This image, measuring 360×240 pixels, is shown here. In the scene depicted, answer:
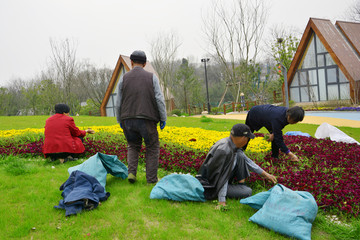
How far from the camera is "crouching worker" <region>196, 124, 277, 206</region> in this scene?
3.46 meters

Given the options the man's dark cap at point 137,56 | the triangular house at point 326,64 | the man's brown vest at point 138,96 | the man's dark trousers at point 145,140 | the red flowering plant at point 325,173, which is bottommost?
the red flowering plant at point 325,173

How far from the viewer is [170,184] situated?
3.66m

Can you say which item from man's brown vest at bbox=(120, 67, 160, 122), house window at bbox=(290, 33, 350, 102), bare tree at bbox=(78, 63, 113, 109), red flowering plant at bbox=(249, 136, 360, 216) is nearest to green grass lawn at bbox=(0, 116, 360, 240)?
red flowering plant at bbox=(249, 136, 360, 216)

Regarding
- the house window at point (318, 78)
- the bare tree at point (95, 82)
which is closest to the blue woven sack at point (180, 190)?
the house window at point (318, 78)

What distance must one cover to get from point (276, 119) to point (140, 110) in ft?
7.73

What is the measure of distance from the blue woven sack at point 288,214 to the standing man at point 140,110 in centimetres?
179

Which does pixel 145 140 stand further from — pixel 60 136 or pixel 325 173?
pixel 325 173

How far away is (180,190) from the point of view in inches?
140

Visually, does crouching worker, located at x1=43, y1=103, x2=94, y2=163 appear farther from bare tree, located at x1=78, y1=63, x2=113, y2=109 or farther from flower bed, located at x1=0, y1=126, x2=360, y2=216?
bare tree, located at x1=78, y1=63, x2=113, y2=109

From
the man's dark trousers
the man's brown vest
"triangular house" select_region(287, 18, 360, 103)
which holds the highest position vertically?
"triangular house" select_region(287, 18, 360, 103)

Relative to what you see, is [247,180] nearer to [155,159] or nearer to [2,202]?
[155,159]

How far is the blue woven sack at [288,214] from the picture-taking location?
2787 millimetres

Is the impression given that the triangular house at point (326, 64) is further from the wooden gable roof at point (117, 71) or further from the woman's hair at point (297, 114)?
the woman's hair at point (297, 114)

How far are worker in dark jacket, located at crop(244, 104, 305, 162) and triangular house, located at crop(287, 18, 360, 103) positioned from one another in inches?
773
